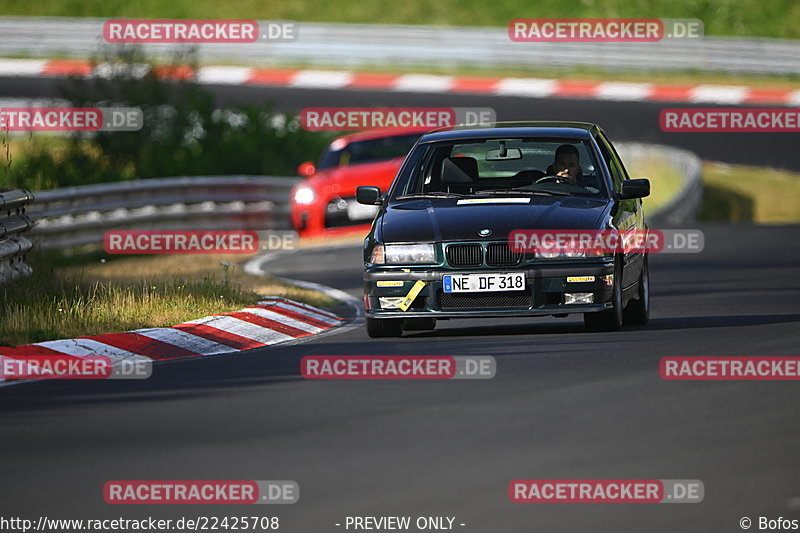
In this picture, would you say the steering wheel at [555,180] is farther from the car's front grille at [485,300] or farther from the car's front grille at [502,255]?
the car's front grille at [485,300]

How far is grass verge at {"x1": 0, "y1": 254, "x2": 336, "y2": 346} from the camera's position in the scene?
11.3 meters

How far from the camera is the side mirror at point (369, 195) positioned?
12047mm

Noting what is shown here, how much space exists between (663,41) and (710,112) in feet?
19.3

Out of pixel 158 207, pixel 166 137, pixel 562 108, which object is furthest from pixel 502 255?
pixel 562 108

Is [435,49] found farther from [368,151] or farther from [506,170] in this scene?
[506,170]

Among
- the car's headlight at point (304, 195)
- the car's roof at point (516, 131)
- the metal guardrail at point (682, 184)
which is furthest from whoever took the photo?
the metal guardrail at point (682, 184)

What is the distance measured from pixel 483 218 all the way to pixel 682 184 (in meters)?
16.4

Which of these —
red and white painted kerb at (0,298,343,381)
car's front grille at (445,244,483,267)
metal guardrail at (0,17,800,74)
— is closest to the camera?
red and white painted kerb at (0,298,343,381)

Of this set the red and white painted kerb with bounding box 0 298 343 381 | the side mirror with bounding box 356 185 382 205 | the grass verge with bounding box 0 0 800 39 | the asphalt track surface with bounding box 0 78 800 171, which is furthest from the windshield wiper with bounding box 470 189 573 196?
the grass verge with bounding box 0 0 800 39

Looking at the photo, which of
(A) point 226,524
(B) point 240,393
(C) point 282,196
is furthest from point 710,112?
(A) point 226,524

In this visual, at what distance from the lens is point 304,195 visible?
2392cm

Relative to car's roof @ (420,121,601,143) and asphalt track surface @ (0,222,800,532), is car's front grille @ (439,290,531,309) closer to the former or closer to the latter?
asphalt track surface @ (0,222,800,532)

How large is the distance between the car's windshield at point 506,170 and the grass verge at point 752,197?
1558cm

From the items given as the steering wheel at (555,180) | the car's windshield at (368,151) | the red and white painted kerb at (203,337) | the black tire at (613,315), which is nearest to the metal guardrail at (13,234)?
the red and white painted kerb at (203,337)
